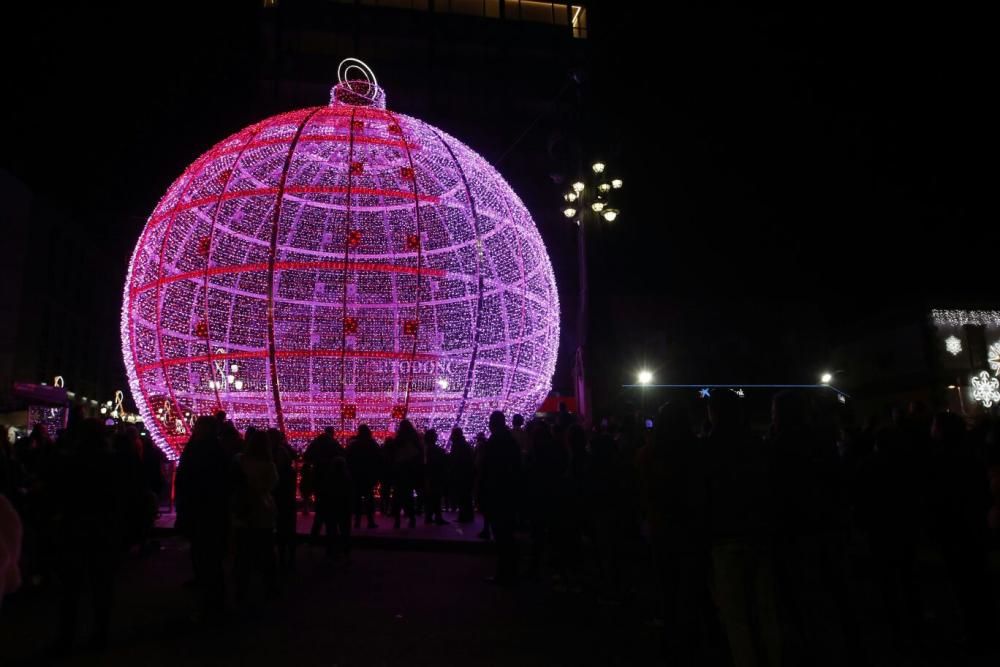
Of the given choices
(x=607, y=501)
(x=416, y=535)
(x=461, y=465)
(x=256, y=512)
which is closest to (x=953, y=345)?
(x=461, y=465)

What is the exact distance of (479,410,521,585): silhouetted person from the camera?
670cm

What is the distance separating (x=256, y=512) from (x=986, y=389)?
3185 centimetres

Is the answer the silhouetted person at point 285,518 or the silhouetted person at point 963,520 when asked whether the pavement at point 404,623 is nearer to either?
the silhouetted person at point 285,518

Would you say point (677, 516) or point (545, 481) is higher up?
point (545, 481)

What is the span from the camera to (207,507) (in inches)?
221

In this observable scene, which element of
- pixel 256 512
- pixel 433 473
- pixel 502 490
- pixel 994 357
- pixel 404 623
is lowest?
pixel 404 623

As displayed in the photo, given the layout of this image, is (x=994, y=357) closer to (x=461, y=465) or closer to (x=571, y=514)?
(x=461, y=465)

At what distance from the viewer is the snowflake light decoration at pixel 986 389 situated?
2752 centimetres

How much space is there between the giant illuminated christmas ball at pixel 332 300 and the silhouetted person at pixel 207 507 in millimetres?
3483

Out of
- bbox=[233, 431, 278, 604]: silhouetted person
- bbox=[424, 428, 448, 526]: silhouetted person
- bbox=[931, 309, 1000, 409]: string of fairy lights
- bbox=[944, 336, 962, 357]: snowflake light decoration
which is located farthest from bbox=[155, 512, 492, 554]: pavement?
bbox=[944, 336, 962, 357]: snowflake light decoration

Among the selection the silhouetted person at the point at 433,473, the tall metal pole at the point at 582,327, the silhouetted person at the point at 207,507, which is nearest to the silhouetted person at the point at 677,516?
the silhouetted person at the point at 207,507

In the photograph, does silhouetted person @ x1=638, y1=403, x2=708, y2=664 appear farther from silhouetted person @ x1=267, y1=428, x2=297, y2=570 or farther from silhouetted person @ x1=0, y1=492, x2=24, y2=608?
silhouetted person @ x1=267, y1=428, x2=297, y2=570

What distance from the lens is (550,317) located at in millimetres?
11047

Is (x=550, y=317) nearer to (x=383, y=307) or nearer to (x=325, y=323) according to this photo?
(x=383, y=307)
